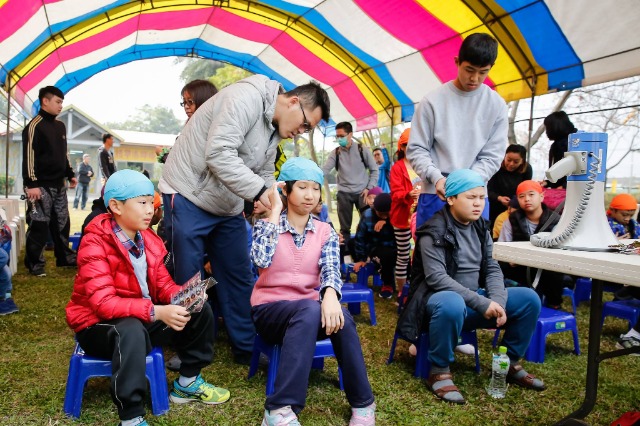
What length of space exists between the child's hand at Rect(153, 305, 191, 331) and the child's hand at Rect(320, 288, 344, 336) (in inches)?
23.0

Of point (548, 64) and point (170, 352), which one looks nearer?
point (170, 352)

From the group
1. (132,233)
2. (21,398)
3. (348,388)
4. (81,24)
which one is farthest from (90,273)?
(81,24)

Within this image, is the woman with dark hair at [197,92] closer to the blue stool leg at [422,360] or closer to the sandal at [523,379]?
the blue stool leg at [422,360]

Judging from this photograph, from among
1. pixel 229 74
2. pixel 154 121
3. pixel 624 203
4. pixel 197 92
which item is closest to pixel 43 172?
pixel 197 92

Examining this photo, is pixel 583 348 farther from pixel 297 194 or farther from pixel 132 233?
pixel 132 233

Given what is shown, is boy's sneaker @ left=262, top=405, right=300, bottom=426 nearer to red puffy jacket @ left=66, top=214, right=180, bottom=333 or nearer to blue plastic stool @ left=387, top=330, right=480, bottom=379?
red puffy jacket @ left=66, top=214, right=180, bottom=333

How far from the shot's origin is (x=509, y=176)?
525 cm


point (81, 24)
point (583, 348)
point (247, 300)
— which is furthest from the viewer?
point (81, 24)

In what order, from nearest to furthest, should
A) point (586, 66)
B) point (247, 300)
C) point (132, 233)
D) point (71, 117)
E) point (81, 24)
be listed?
point (132, 233) → point (247, 300) → point (586, 66) → point (81, 24) → point (71, 117)

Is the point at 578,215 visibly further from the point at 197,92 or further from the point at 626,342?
the point at 197,92

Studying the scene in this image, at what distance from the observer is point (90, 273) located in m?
2.21

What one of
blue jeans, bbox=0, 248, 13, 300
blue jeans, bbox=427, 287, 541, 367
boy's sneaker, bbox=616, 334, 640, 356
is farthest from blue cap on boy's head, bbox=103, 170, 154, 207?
boy's sneaker, bbox=616, 334, 640, 356

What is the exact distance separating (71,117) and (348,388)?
26251mm

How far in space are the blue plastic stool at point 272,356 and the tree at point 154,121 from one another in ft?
196
